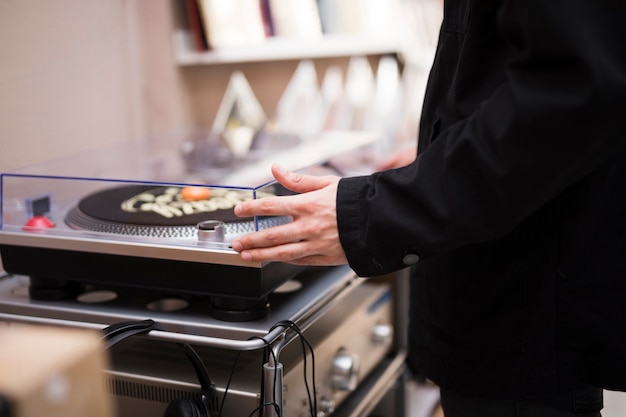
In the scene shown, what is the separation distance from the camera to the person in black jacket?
2.32ft

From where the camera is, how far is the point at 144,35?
1.97 metres

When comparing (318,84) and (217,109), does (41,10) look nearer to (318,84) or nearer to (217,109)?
(217,109)

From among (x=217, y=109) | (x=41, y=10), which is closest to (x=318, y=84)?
(x=217, y=109)

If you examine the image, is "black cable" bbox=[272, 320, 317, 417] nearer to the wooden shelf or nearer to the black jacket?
the black jacket

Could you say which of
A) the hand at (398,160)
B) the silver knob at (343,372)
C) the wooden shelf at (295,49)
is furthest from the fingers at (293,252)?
the wooden shelf at (295,49)

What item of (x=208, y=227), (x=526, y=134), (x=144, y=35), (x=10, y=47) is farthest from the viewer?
(x=144, y=35)

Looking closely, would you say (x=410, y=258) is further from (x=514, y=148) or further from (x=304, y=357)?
(x=304, y=357)

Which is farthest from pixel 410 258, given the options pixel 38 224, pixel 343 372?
pixel 38 224

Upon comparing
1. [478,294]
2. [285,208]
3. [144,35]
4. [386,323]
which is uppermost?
[144,35]

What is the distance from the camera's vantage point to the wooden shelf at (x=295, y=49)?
1.98 meters

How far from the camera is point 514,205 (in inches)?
29.9

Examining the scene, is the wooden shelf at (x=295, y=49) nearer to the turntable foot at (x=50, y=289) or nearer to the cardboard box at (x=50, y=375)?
the turntable foot at (x=50, y=289)

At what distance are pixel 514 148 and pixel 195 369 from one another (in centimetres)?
53

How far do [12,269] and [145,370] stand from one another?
10.8 inches
